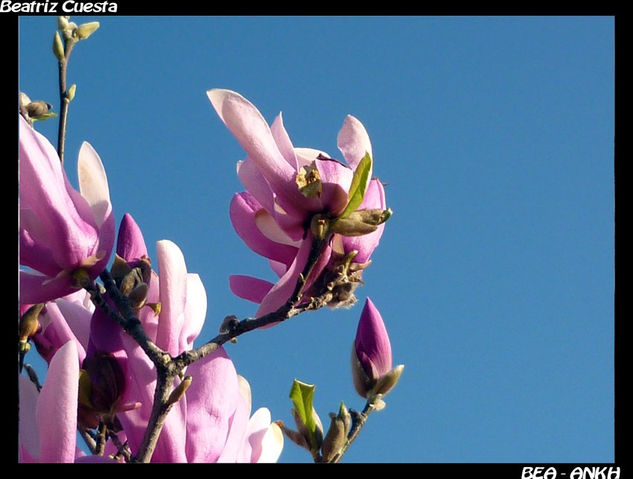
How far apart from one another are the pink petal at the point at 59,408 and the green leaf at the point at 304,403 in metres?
0.40

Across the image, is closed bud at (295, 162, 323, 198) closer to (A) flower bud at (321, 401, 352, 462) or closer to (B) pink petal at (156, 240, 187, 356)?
(B) pink petal at (156, 240, 187, 356)

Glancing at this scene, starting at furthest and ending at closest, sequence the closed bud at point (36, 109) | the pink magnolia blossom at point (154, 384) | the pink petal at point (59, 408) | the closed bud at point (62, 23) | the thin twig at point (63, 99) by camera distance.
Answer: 1. the closed bud at point (62, 23)
2. the closed bud at point (36, 109)
3. the thin twig at point (63, 99)
4. the pink magnolia blossom at point (154, 384)
5. the pink petal at point (59, 408)

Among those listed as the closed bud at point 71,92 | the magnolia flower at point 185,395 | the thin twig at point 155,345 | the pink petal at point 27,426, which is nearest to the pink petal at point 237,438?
the magnolia flower at point 185,395

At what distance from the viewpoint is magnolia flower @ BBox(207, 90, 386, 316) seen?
36.5 inches

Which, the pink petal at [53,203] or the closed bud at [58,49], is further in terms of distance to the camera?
the closed bud at [58,49]

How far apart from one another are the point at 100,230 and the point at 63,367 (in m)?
0.22

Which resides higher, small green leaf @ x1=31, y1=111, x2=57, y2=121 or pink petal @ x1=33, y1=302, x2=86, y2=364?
small green leaf @ x1=31, y1=111, x2=57, y2=121

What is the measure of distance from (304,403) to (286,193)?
35cm

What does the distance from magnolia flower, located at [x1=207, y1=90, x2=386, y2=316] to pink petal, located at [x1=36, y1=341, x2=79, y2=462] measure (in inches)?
10.3

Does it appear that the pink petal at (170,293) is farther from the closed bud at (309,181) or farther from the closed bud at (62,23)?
the closed bud at (62,23)

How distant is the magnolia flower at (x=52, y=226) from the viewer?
859 millimetres

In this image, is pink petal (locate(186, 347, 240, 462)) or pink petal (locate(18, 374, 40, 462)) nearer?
pink petal (locate(18, 374, 40, 462))

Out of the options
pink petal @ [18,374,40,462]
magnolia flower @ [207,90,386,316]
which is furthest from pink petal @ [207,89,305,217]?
pink petal @ [18,374,40,462]
